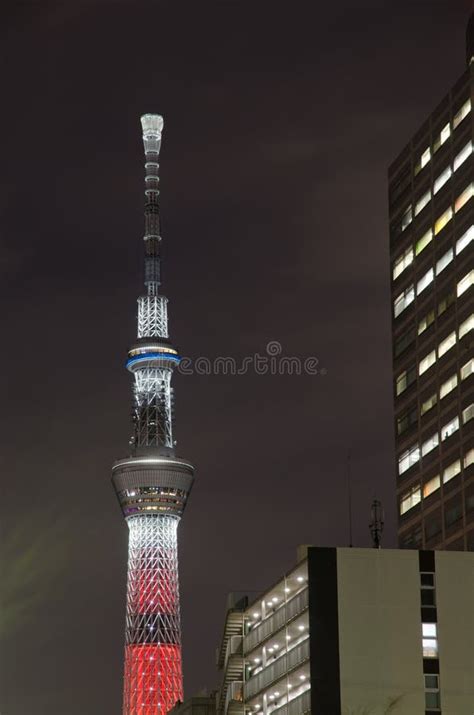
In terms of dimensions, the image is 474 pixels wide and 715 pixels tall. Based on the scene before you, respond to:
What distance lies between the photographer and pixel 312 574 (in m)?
136

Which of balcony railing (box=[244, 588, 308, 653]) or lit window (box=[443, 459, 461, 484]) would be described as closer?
balcony railing (box=[244, 588, 308, 653])

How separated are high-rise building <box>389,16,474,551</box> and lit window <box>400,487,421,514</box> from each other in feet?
0.35

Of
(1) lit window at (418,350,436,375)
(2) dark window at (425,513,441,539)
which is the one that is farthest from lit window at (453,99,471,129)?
(2) dark window at (425,513,441,539)

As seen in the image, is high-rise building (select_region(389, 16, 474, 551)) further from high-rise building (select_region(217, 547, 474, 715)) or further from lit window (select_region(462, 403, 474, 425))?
high-rise building (select_region(217, 547, 474, 715))

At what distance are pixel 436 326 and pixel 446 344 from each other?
15.8 feet

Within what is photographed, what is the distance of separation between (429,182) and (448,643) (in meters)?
66.7

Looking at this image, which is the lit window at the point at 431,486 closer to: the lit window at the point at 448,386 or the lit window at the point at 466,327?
the lit window at the point at 448,386

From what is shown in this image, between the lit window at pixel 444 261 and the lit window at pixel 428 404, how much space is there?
13596 millimetres

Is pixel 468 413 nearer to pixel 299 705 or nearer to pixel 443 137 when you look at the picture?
pixel 443 137

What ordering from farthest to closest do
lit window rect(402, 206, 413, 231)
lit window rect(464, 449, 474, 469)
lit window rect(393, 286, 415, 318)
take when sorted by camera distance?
lit window rect(402, 206, 413, 231) → lit window rect(393, 286, 415, 318) → lit window rect(464, 449, 474, 469)

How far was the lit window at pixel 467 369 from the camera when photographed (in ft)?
559

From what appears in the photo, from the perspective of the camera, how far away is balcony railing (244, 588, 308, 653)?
139000 millimetres

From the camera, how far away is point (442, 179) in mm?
184500

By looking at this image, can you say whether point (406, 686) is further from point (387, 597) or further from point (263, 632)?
point (263, 632)
